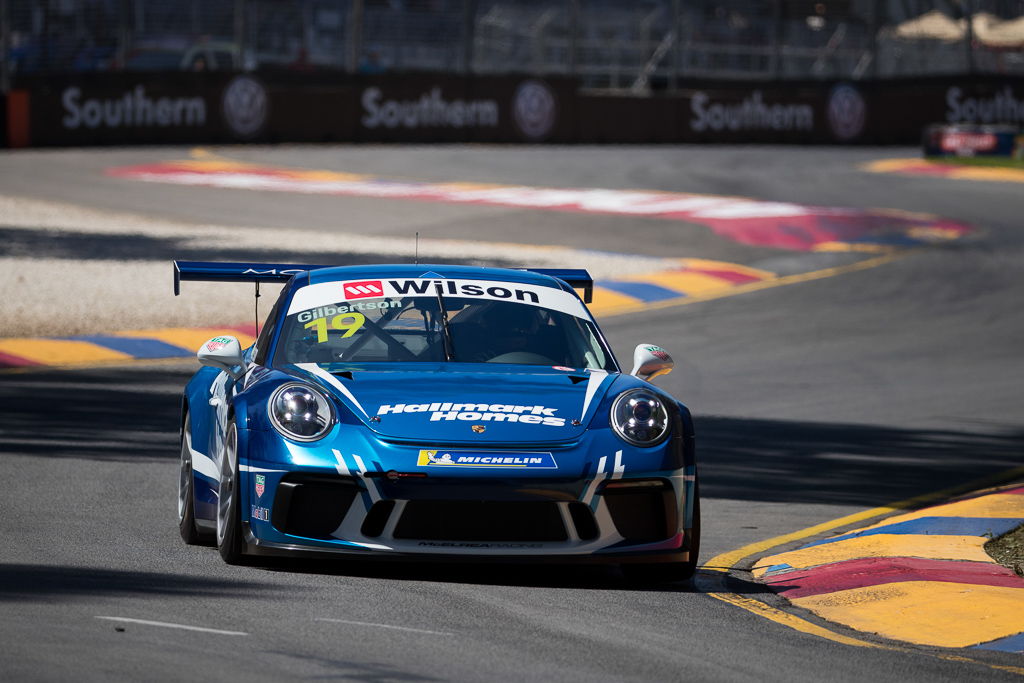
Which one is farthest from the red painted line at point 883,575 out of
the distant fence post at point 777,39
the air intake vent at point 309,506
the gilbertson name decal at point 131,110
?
the distant fence post at point 777,39

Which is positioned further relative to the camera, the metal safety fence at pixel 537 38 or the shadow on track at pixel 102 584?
the metal safety fence at pixel 537 38

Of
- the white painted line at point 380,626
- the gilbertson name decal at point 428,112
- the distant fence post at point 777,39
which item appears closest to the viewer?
the white painted line at point 380,626

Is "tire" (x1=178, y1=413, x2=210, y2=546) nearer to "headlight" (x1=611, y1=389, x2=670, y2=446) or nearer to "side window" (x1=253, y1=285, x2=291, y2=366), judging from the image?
"side window" (x1=253, y1=285, x2=291, y2=366)

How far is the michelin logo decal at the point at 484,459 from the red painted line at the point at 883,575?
4.38ft

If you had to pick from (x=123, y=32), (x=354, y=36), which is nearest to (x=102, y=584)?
(x=123, y=32)

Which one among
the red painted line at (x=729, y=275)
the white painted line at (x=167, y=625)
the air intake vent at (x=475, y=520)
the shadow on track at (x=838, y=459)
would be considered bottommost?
the red painted line at (x=729, y=275)

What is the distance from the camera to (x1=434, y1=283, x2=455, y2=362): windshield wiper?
771 cm

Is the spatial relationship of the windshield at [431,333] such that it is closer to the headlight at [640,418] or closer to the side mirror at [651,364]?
the side mirror at [651,364]

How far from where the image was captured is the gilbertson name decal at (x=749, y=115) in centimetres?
4172

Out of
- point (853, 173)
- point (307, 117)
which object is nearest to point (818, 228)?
point (853, 173)

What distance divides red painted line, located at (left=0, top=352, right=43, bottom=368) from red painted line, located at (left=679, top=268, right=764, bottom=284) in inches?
361

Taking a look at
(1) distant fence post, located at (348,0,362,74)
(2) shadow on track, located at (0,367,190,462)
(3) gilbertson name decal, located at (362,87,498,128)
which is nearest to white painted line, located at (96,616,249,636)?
(2) shadow on track, located at (0,367,190,462)

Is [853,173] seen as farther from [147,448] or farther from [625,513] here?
[625,513]

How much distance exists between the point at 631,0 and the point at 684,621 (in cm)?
3968
